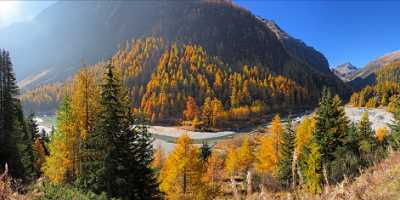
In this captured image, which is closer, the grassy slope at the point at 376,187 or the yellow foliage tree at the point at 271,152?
the grassy slope at the point at 376,187

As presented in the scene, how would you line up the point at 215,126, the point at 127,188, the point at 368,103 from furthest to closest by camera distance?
the point at 368,103, the point at 215,126, the point at 127,188

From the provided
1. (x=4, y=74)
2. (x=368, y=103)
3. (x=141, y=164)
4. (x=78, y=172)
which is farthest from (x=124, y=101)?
(x=368, y=103)

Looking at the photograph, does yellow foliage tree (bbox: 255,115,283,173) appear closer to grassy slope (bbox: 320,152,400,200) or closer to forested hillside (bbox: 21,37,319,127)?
grassy slope (bbox: 320,152,400,200)

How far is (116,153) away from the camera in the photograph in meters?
19.3

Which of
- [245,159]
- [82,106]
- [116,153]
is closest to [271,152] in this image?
[245,159]

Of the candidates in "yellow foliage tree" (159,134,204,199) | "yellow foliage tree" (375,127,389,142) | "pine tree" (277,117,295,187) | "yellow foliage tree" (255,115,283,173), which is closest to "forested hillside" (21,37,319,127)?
"yellow foliage tree" (375,127,389,142)

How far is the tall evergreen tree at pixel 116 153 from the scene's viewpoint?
1886 centimetres

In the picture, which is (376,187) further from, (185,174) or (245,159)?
(245,159)

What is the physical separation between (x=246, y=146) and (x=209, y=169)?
7046mm

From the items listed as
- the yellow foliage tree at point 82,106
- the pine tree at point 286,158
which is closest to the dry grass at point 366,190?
the yellow foliage tree at point 82,106

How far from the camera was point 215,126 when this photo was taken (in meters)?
128

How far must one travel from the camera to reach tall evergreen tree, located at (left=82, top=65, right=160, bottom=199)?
18859 millimetres

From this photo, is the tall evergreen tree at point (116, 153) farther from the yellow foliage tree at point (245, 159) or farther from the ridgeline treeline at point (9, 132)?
the yellow foliage tree at point (245, 159)

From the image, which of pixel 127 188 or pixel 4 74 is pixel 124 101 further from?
pixel 4 74
